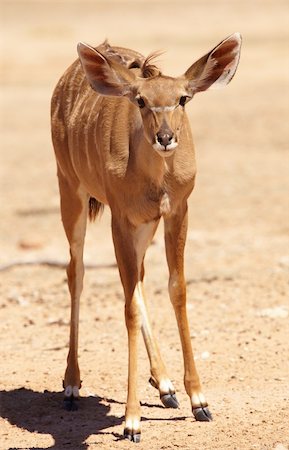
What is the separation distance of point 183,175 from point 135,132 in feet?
1.21

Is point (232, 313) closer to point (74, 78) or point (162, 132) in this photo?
point (74, 78)

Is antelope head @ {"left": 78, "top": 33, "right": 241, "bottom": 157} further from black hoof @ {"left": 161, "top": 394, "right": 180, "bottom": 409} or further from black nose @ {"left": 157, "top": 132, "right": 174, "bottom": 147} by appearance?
black hoof @ {"left": 161, "top": 394, "right": 180, "bottom": 409}

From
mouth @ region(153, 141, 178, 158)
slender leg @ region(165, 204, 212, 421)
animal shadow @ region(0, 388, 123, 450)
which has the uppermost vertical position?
mouth @ region(153, 141, 178, 158)

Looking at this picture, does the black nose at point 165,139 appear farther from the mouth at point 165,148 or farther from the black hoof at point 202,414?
the black hoof at point 202,414

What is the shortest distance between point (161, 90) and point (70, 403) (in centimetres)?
212

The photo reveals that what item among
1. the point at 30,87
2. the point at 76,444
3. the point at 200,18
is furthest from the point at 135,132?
the point at 200,18

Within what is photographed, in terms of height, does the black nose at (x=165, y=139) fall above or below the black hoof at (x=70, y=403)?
above

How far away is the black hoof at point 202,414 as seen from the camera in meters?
6.64

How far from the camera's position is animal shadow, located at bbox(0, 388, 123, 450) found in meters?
6.65

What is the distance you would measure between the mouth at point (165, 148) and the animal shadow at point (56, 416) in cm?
161

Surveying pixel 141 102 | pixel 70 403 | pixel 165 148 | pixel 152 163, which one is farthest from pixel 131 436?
pixel 141 102

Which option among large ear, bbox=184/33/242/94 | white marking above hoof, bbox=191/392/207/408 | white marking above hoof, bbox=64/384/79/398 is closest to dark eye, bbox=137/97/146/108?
large ear, bbox=184/33/242/94

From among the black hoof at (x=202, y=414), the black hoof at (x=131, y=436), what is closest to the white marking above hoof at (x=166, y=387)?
the black hoof at (x=202, y=414)

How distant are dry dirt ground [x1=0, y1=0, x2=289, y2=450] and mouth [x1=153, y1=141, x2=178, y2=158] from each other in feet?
4.99
